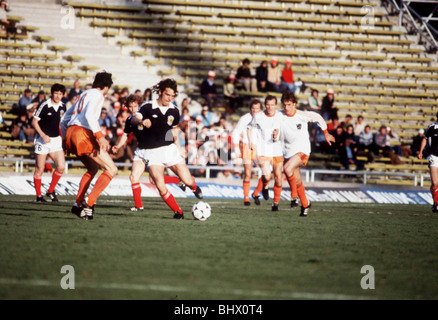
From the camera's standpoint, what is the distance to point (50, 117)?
585 inches

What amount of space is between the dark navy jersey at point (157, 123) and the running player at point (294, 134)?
9.65 feet

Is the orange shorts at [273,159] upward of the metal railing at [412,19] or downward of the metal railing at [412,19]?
downward

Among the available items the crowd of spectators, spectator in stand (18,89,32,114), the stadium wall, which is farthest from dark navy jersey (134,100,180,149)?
spectator in stand (18,89,32,114)

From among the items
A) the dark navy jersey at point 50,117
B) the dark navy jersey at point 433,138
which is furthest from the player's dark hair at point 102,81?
the dark navy jersey at point 433,138

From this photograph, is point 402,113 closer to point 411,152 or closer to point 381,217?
point 411,152

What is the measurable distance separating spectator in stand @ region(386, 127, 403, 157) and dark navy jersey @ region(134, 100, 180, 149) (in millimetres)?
13357

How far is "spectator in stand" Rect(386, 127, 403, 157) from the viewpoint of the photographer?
23.2m

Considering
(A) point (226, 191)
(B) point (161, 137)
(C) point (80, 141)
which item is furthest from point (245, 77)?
(C) point (80, 141)

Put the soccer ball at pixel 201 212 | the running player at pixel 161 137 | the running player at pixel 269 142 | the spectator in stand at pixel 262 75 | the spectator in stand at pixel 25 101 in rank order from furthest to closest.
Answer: the spectator in stand at pixel 262 75 → the spectator in stand at pixel 25 101 → the running player at pixel 269 142 → the soccer ball at pixel 201 212 → the running player at pixel 161 137

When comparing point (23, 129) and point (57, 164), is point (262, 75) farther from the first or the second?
point (57, 164)

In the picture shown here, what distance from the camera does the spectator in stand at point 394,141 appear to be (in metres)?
23.2

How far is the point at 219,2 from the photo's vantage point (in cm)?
2694

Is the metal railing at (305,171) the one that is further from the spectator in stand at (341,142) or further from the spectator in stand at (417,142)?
the spectator in stand at (417,142)

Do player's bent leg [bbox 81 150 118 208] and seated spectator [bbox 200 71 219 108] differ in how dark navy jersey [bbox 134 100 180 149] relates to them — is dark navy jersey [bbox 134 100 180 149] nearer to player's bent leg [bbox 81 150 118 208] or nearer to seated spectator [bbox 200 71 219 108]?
player's bent leg [bbox 81 150 118 208]
